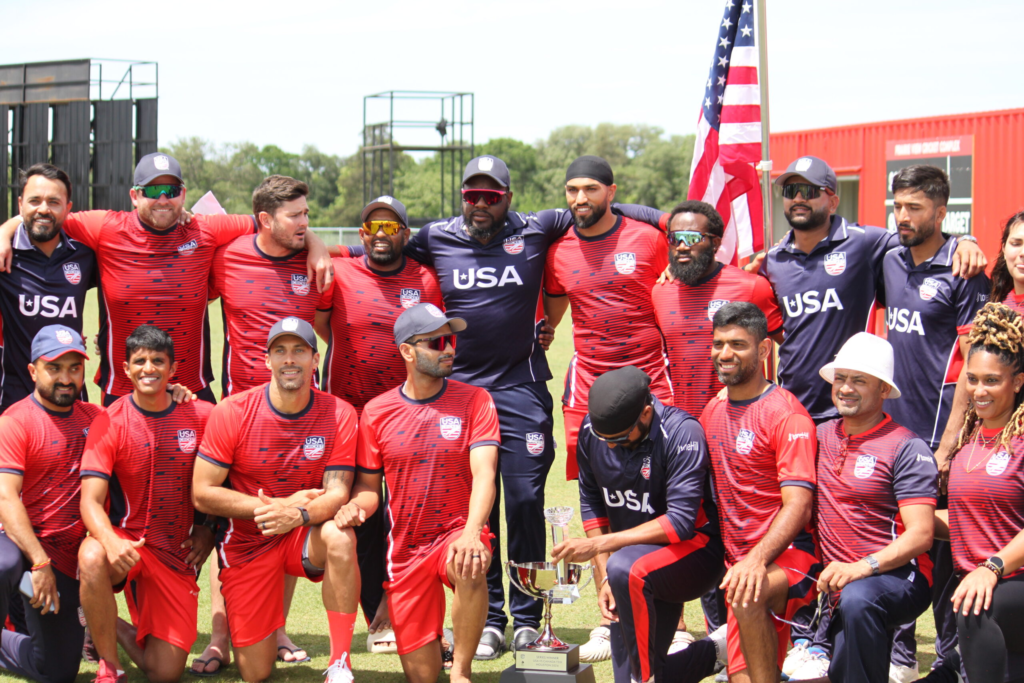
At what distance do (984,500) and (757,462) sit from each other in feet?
3.44

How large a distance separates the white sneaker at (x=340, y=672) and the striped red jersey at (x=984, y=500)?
10.2ft

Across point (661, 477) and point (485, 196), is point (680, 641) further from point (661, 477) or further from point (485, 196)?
point (485, 196)

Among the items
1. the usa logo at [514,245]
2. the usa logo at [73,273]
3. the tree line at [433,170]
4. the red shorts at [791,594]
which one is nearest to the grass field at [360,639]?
the red shorts at [791,594]

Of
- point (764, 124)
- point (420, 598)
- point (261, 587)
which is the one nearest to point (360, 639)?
point (261, 587)

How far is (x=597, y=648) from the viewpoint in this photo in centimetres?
609

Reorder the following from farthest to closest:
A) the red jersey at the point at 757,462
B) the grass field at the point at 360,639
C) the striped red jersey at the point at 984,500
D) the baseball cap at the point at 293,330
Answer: the grass field at the point at 360,639
the baseball cap at the point at 293,330
the red jersey at the point at 757,462
the striped red jersey at the point at 984,500

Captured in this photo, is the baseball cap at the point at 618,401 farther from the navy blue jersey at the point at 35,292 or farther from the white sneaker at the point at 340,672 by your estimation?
the navy blue jersey at the point at 35,292

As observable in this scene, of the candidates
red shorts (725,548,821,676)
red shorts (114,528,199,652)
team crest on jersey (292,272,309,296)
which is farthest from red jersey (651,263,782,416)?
red shorts (114,528,199,652)

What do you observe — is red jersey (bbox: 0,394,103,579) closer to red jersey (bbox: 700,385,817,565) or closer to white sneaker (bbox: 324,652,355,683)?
white sneaker (bbox: 324,652,355,683)

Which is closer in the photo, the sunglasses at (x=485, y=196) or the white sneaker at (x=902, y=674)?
the white sneaker at (x=902, y=674)

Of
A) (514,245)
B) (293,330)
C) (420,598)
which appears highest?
(514,245)

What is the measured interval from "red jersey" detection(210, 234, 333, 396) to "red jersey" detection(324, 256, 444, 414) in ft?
0.51

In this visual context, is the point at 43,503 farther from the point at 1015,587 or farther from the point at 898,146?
the point at 898,146

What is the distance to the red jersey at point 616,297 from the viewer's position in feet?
21.1
